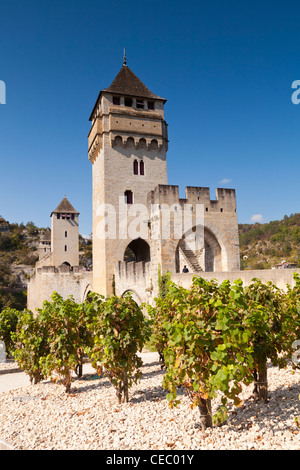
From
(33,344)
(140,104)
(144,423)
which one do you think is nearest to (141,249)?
(140,104)

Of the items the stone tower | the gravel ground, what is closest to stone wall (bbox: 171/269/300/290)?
the gravel ground

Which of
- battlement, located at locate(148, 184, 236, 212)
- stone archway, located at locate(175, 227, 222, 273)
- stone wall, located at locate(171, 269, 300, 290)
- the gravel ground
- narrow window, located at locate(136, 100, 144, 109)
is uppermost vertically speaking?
narrow window, located at locate(136, 100, 144, 109)

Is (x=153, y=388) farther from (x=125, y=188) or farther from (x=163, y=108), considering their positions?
(x=163, y=108)

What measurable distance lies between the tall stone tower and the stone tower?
24066mm

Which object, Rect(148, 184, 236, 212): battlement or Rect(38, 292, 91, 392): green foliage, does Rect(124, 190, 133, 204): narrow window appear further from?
Rect(38, 292, 91, 392): green foliage

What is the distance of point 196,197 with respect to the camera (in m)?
16.1

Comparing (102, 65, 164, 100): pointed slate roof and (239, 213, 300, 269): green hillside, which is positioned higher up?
(102, 65, 164, 100): pointed slate roof

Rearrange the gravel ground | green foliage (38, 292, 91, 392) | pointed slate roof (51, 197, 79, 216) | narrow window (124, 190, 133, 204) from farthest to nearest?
1. pointed slate roof (51, 197, 79, 216)
2. narrow window (124, 190, 133, 204)
3. green foliage (38, 292, 91, 392)
4. the gravel ground

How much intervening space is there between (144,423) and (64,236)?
142 feet

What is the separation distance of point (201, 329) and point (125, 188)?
18689mm

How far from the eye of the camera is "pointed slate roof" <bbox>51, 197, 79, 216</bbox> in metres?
47.9

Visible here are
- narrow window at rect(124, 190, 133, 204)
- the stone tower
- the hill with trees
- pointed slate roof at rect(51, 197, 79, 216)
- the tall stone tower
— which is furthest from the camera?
the hill with trees

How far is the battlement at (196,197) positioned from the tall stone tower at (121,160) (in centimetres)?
625
